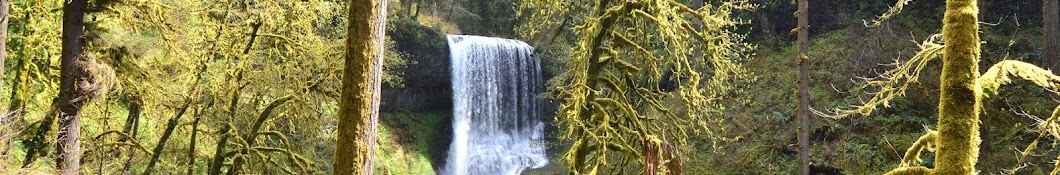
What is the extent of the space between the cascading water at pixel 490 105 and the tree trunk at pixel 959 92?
18.5 metres

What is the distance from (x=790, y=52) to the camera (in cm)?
1958

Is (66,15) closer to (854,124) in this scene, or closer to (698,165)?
(698,165)

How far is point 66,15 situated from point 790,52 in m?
17.5

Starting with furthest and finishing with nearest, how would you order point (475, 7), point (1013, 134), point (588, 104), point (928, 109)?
point (475, 7), point (928, 109), point (1013, 134), point (588, 104)

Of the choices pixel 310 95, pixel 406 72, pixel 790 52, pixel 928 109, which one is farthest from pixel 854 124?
pixel 406 72

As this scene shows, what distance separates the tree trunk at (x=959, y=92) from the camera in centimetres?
352

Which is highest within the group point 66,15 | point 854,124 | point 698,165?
point 66,15

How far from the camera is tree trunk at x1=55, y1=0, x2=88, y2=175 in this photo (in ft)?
24.4

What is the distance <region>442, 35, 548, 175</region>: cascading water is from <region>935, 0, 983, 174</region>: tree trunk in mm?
18482

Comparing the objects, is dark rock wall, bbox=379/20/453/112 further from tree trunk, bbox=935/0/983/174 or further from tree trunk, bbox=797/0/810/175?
tree trunk, bbox=935/0/983/174

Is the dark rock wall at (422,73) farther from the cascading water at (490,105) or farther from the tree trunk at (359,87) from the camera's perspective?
the tree trunk at (359,87)

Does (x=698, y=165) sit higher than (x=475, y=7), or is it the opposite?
(x=475, y=7)

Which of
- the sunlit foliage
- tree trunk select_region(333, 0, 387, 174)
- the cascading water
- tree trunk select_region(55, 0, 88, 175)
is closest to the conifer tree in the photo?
the sunlit foliage

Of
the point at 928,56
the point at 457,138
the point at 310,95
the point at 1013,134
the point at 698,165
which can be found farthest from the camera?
the point at 457,138
